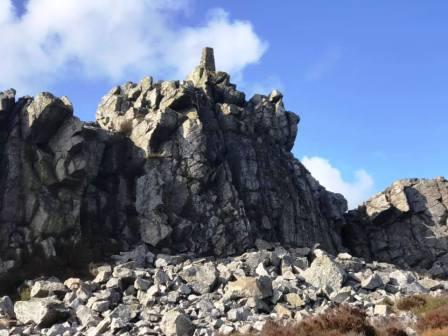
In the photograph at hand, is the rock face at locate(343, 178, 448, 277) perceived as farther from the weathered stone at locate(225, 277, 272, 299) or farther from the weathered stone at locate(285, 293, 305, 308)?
the weathered stone at locate(225, 277, 272, 299)

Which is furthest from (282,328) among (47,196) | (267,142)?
(267,142)

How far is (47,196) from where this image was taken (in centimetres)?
4438

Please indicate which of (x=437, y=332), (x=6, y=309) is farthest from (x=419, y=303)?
(x=6, y=309)

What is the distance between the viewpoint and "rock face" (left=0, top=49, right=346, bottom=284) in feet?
144

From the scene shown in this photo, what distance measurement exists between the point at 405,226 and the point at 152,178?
37417 mm

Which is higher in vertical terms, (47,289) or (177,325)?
(47,289)

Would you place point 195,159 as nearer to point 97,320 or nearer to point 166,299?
point 166,299

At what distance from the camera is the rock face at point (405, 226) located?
68.2 m

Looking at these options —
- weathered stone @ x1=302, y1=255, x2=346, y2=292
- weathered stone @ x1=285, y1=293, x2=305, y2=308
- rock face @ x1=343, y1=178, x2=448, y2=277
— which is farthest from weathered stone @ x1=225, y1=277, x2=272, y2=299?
rock face @ x1=343, y1=178, x2=448, y2=277

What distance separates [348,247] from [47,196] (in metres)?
41.3

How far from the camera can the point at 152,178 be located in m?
51.1

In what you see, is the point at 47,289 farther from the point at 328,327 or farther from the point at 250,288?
the point at 328,327

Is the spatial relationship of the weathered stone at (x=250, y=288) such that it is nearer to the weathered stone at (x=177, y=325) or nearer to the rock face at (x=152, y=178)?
the weathered stone at (x=177, y=325)

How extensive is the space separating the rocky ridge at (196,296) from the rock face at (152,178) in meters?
5.26
